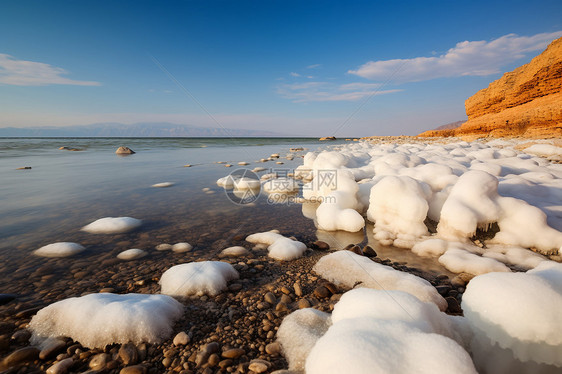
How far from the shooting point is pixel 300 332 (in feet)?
5.43

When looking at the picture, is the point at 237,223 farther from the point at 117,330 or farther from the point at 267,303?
the point at 117,330

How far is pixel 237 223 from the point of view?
412 cm

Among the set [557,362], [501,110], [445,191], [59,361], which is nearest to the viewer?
[557,362]

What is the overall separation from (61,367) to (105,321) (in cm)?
29

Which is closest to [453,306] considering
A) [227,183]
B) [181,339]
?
[181,339]

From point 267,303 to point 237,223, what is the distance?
220 cm

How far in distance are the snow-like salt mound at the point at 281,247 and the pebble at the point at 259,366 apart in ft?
4.69

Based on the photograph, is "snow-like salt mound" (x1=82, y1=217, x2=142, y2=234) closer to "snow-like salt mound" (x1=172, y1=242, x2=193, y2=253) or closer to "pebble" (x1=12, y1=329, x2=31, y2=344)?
"snow-like salt mound" (x1=172, y1=242, x2=193, y2=253)

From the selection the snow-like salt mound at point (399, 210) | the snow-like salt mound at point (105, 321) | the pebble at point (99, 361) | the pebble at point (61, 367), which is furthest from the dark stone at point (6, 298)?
the snow-like salt mound at point (399, 210)

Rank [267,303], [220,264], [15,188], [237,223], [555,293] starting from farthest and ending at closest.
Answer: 1. [15,188]
2. [237,223]
3. [220,264]
4. [267,303]
5. [555,293]

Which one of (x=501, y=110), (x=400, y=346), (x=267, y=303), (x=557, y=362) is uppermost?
(x=501, y=110)

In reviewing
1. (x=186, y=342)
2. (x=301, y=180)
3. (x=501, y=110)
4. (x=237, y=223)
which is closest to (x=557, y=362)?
(x=186, y=342)

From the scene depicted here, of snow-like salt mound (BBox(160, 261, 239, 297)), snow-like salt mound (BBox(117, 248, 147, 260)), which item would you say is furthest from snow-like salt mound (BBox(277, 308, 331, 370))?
snow-like salt mound (BBox(117, 248, 147, 260))

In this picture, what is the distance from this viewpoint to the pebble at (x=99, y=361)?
4.68 feet
